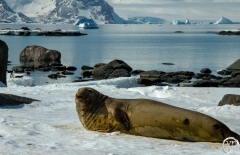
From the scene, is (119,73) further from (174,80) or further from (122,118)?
(122,118)

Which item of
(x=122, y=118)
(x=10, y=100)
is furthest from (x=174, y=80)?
(x=122, y=118)

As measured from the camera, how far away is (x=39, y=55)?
50.6 meters

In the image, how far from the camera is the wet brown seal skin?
7.75 m

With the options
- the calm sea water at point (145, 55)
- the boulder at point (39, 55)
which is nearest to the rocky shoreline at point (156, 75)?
the calm sea water at point (145, 55)

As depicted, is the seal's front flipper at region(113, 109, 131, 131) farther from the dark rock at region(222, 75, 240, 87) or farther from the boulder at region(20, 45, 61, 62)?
the boulder at region(20, 45, 61, 62)

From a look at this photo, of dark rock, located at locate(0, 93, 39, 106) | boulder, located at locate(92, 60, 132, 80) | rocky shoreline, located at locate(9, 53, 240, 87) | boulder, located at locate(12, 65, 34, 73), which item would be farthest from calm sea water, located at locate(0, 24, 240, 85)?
dark rock, located at locate(0, 93, 39, 106)

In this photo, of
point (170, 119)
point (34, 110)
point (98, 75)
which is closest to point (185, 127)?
point (170, 119)

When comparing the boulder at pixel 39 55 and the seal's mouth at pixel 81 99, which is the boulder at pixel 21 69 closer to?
the boulder at pixel 39 55

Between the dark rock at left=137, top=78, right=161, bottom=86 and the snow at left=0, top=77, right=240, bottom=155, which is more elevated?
the snow at left=0, top=77, right=240, bottom=155

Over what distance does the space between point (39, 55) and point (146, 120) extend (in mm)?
43708

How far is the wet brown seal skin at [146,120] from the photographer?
7.75m

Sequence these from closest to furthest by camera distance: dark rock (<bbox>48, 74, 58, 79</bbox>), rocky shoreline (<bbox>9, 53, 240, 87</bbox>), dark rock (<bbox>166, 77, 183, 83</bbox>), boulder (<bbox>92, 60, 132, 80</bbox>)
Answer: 1. rocky shoreline (<bbox>9, 53, 240, 87</bbox>)
2. dark rock (<bbox>166, 77, 183, 83</bbox>)
3. dark rock (<bbox>48, 74, 58, 79</bbox>)
4. boulder (<bbox>92, 60, 132, 80</bbox>)

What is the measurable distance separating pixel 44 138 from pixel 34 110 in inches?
124

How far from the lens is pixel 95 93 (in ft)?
28.3
